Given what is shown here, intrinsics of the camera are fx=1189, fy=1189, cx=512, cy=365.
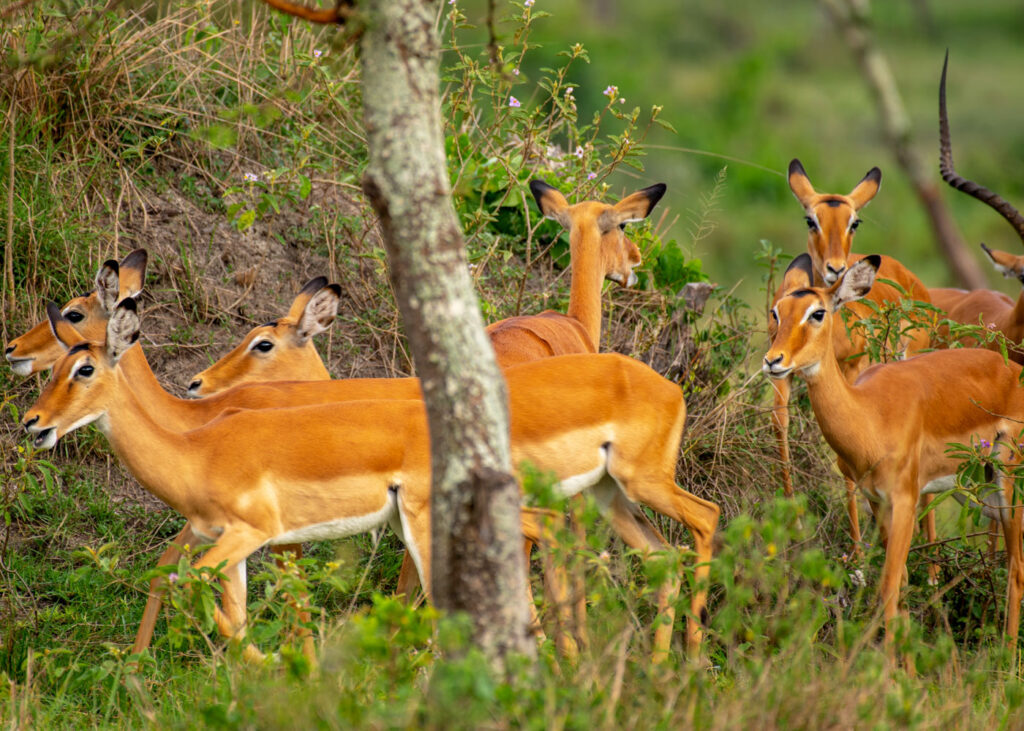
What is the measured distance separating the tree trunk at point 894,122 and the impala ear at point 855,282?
3.87 metres

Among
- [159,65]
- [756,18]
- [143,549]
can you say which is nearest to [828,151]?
[756,18]

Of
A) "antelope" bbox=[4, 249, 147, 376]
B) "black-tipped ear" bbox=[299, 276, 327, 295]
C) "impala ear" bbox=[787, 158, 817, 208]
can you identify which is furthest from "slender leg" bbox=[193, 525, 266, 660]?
"impala ear" bbox=[787, 158, 817, 208]

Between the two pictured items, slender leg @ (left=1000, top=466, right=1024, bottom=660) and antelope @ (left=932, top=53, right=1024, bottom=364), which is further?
antelope @ (left=932, top=53, right=1024, bottom=364)

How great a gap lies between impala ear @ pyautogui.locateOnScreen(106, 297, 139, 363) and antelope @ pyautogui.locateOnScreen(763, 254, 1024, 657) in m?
2.16

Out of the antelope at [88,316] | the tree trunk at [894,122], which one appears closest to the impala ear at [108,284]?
the antelope at [88,316]

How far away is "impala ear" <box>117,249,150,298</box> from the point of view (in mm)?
4871

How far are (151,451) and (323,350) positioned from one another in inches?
88.2

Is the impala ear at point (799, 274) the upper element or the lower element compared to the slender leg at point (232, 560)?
upper

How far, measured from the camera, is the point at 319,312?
4930mm

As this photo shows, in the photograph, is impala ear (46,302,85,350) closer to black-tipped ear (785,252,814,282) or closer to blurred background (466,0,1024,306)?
black-tipped ear (785,252,814,282)

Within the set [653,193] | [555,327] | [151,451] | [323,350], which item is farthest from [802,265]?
[151,451]

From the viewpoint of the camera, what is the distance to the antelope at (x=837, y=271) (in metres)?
5.32

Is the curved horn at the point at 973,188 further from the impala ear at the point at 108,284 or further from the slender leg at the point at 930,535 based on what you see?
the impala ear at the point at 108,284

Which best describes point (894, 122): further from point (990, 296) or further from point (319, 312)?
point (990, 296)
